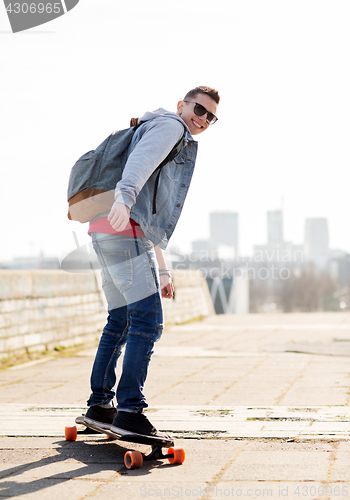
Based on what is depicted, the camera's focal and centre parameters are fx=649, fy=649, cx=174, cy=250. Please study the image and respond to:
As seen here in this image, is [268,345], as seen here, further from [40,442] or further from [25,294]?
[40,442]

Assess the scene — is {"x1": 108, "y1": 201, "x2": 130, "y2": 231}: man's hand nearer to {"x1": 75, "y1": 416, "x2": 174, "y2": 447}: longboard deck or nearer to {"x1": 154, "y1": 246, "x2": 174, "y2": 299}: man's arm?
{"x1": 154, "y1": 246, "x2": 174, "y2": 299}: man's arm

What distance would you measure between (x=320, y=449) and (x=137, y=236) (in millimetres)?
1235

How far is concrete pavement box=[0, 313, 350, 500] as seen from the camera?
236 cm

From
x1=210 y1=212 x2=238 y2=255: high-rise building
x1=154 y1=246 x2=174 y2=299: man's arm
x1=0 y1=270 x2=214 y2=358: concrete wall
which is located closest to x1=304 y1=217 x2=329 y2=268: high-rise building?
x1=210 y1=212 x2=238 y2=255: high-rise building

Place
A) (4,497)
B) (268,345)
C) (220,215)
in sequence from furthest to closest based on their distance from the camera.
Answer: (220,215) → (268,345) → (4,497)

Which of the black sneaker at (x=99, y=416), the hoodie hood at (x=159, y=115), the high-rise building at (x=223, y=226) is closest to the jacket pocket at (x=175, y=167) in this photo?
the hoodie hood at (x=159, y=115)

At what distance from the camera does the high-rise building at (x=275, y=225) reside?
125419 millimetres

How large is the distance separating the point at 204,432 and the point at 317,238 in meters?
167

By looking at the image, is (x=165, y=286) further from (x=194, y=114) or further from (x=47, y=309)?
(x=47, y=309)

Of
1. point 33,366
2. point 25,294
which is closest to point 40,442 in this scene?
point 33,366

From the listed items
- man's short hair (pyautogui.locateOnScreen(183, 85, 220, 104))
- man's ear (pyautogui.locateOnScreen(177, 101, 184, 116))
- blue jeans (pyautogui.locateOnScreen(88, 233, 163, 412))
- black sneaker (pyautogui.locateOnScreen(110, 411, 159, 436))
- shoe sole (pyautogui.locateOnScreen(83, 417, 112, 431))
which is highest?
man's short hair (pyautogui.locateOnScreen(183, 85, 220, 104))

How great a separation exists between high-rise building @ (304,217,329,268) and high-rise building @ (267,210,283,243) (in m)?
39.3

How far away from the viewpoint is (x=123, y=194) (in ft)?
8.69

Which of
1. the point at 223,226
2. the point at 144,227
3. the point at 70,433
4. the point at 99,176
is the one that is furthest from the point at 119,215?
the point at 223,226
